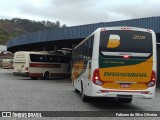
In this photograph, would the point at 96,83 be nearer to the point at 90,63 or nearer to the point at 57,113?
the point at 90,63

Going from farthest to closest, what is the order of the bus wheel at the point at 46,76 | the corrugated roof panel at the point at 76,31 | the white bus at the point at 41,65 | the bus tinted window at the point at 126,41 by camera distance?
the bus wheel at the point at 46,76 < the white bus at the point at 41,65 < the corrugated roof panel at the point at 76,31 < the bus tinted window at the point at 126,41

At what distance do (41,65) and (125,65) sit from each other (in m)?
24.6

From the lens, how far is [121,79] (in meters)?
14.2

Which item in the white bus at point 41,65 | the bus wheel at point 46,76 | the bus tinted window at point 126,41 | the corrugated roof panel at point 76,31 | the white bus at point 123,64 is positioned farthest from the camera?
the bus wheel at point 46,76

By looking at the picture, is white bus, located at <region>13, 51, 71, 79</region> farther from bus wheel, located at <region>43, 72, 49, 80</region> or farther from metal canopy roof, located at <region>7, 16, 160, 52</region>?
metal canopy roof, located at <region>7, 16, 160, 52</region>

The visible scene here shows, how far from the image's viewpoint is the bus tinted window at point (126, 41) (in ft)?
47.1

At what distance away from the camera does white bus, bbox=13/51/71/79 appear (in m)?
37.8

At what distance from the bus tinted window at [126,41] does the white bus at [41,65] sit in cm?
2377

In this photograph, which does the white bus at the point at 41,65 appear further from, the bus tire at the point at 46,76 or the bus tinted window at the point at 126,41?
the bus tinted window at the point at 126,41

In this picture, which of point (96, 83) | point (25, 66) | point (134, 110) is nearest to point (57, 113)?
point (96, 83)

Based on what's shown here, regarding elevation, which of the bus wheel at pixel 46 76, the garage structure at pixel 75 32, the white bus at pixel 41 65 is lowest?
the bus wheel at pixel 46 76

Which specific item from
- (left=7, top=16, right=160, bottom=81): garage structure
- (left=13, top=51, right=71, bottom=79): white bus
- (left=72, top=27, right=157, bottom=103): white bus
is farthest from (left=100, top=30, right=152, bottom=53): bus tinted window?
(left=13, top=51, right=71, bottom=79): white bus

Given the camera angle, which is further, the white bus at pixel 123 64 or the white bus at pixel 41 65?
the white bus at pixel 41 65

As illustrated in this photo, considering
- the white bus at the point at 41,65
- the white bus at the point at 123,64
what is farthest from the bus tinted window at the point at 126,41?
the white bus at the point at 41,65
